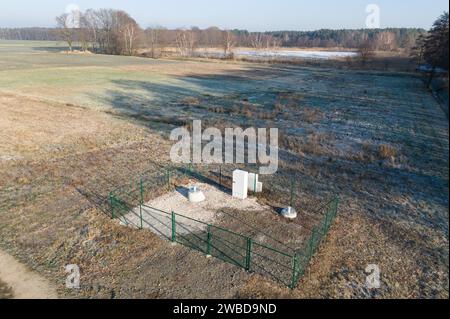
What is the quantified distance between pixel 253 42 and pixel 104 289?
622 ft

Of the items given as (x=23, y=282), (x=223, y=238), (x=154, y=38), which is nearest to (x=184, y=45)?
(x=154, y=38)

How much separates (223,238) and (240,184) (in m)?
3.35

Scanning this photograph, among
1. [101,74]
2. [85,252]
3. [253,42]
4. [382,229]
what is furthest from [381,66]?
[253,42]

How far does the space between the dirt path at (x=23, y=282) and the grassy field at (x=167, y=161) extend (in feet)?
0.92

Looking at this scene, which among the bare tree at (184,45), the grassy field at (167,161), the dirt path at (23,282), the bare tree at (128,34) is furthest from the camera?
the bare tree at (184,45)

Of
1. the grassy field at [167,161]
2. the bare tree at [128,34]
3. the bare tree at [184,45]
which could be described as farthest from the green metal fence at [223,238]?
the bare tree at [184,45]

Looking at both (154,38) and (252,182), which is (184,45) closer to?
(154,38)

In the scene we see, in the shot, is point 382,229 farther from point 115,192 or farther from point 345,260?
point 115,192

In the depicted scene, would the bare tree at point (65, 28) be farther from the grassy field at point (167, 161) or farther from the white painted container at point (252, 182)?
the white painted container at point (252, 182)

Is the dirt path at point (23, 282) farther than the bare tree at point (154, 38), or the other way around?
the bare tree at point (154, 38)

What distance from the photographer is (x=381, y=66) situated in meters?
85.2

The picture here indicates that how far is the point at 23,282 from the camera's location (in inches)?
392

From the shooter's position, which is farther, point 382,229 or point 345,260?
point 382,229

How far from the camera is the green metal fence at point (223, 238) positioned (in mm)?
10750
